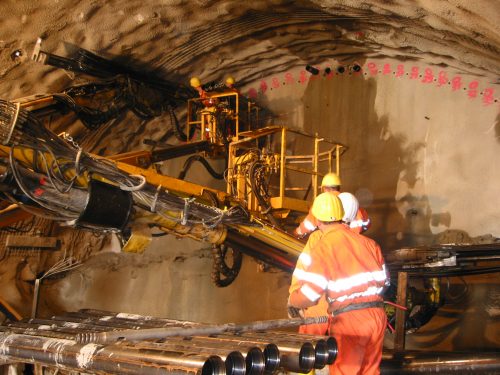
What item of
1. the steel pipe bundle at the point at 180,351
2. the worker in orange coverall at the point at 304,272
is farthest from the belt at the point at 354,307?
the steel pipe bundle at the point at 180,351

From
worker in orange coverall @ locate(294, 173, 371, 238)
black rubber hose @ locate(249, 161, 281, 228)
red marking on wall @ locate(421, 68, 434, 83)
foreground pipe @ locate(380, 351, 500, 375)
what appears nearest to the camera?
foreground pipe @ locate(380, 351, 500, 375)

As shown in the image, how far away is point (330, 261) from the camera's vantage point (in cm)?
403

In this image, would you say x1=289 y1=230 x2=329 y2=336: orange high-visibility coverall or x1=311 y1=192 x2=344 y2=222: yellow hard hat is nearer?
x1=289 y1=230 x2=329 y2=336: orange high-visibility coverall

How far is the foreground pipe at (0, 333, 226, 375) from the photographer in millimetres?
2521

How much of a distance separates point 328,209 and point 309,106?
196 inches

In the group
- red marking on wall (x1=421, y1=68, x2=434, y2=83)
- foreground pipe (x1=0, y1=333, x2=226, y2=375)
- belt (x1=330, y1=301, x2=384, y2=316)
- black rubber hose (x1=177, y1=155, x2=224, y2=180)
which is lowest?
foreground pipe (x1=0, y1=333, x2=226, y2=375)

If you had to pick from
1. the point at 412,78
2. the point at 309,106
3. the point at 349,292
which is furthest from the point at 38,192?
the point at 412,78

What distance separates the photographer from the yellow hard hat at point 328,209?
4.34 metres

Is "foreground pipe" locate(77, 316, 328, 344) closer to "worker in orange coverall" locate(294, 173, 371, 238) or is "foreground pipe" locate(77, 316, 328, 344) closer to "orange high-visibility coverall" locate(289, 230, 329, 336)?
"orange high-visibility coverall" locate(289, 230, 329, 336)

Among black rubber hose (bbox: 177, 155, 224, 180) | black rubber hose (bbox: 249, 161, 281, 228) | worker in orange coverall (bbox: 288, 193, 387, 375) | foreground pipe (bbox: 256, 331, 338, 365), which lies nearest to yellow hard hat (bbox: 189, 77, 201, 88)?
black rubber hose (bbox: 177, 155, 224, 180)

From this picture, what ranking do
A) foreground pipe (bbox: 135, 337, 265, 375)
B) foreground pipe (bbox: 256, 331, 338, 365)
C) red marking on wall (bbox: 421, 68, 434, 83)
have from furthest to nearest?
1. red marking on wall (bbox: 421, 68, 434, 83)
2. foreground pipe (bbox: 256, 331, 338, 365)
3. foreground pipe (bbox: 135, 337, 265, 375)

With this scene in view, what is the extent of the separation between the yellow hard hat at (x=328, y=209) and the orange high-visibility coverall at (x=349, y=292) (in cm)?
20

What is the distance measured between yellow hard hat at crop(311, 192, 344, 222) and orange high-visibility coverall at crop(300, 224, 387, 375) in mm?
199

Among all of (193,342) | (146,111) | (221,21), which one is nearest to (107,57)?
(146,111)
